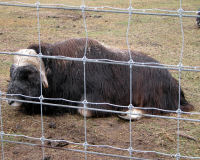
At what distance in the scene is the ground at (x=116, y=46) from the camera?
2.67m

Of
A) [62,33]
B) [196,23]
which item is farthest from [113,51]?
[196,23]

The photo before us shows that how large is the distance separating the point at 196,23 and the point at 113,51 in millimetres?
4578

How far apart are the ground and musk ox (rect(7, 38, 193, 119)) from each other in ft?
0.53

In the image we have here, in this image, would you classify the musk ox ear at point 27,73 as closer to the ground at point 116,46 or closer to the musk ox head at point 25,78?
the musk ox head at point 25,78

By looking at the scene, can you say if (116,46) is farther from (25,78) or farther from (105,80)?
(25,78)

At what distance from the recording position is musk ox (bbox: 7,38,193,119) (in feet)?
10.4

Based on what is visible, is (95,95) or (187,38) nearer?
(95,95)

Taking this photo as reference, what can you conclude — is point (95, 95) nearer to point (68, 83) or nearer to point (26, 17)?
point (68, 83)

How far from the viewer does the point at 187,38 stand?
634 centimetres

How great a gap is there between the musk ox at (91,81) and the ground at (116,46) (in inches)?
6.4

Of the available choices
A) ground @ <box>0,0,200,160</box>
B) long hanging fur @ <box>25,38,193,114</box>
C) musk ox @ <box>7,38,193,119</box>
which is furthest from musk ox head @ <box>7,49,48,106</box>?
ground @ <box>0,0,200,160</box>

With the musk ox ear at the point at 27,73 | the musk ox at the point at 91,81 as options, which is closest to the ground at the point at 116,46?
the musk ox at the point at 91,81

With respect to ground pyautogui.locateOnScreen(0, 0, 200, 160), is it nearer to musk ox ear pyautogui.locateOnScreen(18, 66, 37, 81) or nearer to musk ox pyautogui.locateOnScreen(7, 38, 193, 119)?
musk ox pyautogui.locateOnScreen(7, 38, 193, 119)

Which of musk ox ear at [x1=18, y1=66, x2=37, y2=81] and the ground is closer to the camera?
the ground
